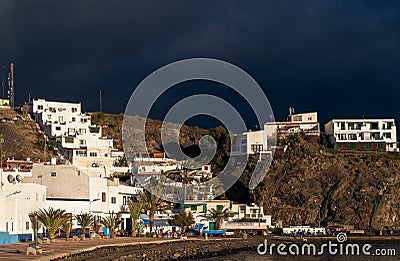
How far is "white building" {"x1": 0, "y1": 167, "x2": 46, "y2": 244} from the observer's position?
136ft

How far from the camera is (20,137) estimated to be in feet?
277

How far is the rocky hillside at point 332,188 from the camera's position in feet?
245

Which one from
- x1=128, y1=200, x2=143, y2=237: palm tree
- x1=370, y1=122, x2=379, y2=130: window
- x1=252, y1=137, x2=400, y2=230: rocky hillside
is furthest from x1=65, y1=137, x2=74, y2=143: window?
x1=370, y1=122, x2=379, y2=130: window

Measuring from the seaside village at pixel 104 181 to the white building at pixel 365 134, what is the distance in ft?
0.09

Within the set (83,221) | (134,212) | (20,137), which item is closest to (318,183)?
(134,212)

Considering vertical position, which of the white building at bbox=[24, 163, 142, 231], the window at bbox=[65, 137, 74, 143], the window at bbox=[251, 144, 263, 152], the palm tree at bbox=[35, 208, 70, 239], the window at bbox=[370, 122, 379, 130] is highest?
the window at bbox=[370, 122, 379, 130]

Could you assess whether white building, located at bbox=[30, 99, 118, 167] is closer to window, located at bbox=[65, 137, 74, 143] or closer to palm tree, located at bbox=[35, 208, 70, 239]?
window, located at bbox=[65, 137, 74, 143]

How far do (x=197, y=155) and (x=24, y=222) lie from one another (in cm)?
5192

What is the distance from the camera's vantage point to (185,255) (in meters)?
40.7

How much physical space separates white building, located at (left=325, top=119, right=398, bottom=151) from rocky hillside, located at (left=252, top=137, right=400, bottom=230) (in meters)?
3.04

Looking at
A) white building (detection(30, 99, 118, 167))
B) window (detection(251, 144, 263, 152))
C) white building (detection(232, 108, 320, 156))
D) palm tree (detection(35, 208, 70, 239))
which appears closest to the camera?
palm tree (detection(35, 208, 70, 239))

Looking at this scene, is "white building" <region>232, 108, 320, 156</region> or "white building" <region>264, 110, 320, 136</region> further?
"white building" <region>264, 110, 320, 136</region>

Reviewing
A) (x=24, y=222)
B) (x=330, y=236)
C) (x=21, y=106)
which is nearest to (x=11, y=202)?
(x=24, y=222)

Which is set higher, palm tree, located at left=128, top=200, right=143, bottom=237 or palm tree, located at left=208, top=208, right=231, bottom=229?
palm tree, located at left=128, top=200, right=143, bottom=237
